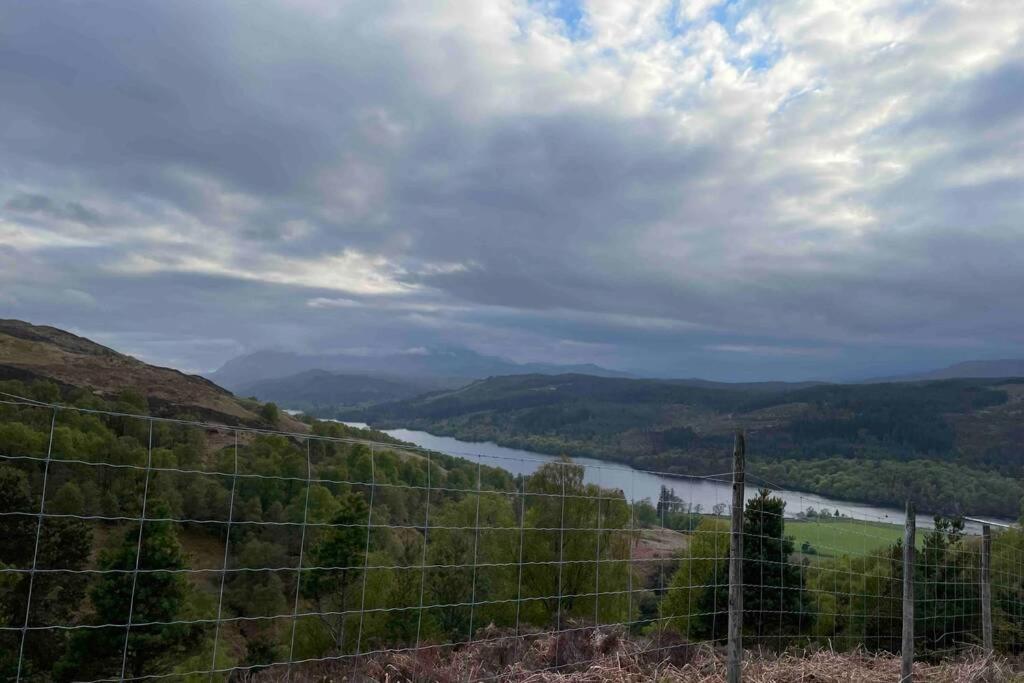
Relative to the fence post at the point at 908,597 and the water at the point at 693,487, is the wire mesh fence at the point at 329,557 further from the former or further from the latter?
the fence post at the point at 908,597

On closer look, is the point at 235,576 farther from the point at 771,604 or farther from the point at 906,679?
the point at 906,679

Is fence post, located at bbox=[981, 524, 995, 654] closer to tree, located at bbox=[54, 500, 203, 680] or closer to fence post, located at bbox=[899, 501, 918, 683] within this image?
fence post, located at bbox=[899, 501, 918, 683]

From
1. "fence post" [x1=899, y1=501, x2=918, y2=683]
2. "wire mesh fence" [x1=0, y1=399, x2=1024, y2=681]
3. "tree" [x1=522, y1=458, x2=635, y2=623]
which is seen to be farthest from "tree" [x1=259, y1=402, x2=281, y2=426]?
"fence post" [x1=899, y1=501, x2=918, y2=683]

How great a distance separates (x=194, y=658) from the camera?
2355cm

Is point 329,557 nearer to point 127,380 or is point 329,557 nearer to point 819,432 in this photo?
point 127,380

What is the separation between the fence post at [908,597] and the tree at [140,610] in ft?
48.2

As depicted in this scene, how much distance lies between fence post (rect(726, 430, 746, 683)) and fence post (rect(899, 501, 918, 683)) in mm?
2286

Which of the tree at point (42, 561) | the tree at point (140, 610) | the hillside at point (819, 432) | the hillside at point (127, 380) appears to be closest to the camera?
the tree at point (140, 610)

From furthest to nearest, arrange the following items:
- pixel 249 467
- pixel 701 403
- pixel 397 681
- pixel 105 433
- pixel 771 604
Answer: pixel 701 403 → pixel 105 433 → pixel 771 604 → pixel 249 467 → pixel 397 681

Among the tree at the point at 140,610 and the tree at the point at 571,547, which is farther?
the tree at the point at 571,547

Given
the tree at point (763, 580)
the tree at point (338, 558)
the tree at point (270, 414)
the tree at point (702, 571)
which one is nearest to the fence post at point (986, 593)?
the tree at point (763, 580)

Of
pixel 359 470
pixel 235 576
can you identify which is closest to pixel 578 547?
pixel 359 470

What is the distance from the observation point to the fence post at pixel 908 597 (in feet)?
22.8

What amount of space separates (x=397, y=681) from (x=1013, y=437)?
129 metres
